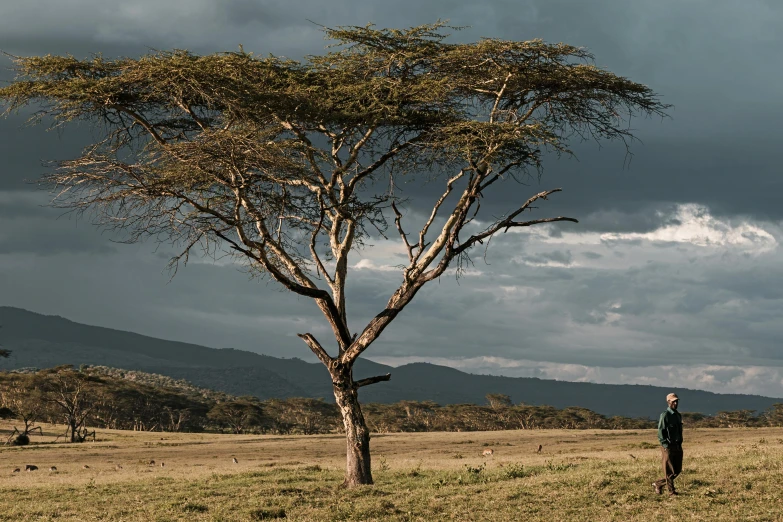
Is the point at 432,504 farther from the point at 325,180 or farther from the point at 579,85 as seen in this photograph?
the point at 579,85

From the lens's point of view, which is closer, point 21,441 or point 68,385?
point 21,441

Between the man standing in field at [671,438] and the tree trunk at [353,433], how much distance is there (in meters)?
8.82

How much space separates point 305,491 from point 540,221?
10.5 m

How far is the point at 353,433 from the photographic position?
2495 cm

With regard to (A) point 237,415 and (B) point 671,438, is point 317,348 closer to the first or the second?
(B) point 671,438

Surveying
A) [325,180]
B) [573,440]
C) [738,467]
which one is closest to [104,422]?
[573,440]

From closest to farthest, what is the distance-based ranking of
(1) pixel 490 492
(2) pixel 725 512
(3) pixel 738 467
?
(2) pixel 725 512 → (1) pixel 490 492 → (3) pixel 738 467

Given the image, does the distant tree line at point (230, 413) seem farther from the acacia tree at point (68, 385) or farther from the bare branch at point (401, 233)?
the bare branch at point (401, 233)

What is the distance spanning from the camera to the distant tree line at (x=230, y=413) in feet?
325

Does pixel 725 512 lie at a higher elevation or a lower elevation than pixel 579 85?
lower

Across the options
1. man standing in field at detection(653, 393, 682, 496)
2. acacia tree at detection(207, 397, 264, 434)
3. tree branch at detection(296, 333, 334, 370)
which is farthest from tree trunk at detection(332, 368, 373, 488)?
acacia tree at detection(207, 397, 264, 434)

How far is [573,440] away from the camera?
207ft

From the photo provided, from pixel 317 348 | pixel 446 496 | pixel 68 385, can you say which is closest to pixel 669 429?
pixel 446 496

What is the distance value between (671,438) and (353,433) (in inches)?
380
